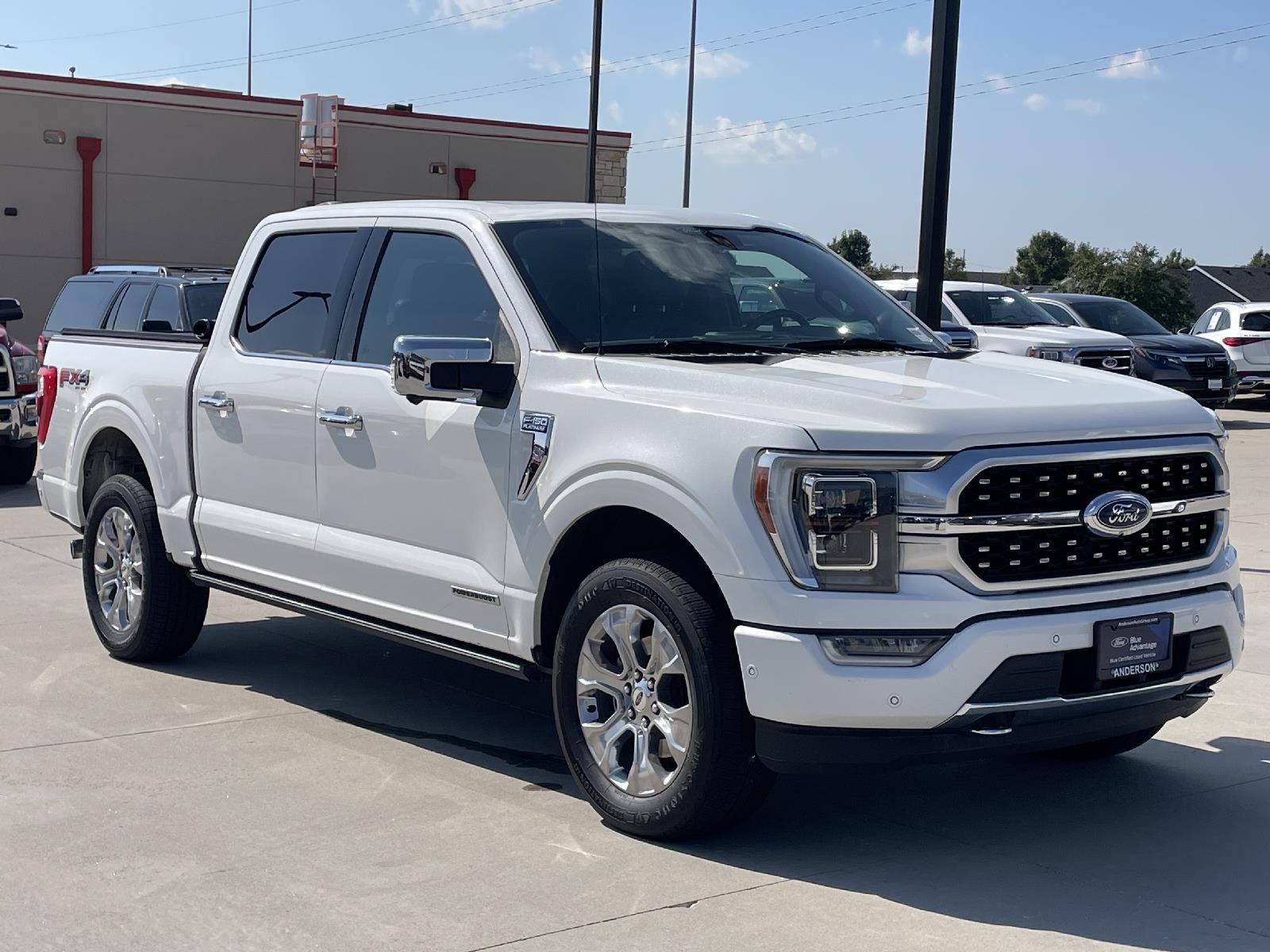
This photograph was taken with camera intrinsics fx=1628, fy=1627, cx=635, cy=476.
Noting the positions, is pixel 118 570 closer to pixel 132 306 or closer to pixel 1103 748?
pixel 1103 748

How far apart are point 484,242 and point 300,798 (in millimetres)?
2016

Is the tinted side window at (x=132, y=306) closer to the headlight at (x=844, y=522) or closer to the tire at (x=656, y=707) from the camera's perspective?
the tire at (x=656, y=707)

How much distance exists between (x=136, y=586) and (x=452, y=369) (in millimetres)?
2880

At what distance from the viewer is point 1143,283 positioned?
80312 millimetres

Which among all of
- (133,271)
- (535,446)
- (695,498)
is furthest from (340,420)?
(133,271)

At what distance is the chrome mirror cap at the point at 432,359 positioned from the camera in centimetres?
527

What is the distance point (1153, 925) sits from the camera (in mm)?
4328

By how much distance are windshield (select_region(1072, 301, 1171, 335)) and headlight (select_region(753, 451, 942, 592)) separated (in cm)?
1948

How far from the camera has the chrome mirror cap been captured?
527 centimetres

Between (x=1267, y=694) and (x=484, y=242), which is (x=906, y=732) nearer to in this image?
(x=484, y=242)

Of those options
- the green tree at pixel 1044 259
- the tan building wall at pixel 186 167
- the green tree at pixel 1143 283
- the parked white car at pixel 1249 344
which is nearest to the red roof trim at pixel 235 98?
the tan building wall at pixel 186 167

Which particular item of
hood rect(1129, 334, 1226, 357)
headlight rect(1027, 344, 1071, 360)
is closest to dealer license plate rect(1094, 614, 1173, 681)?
Answer: headlight rect(1027, 344, 1071, 360)

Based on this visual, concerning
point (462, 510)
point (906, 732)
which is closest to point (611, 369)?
point (462, 510)

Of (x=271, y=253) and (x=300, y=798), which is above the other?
(x=271, y=253)
